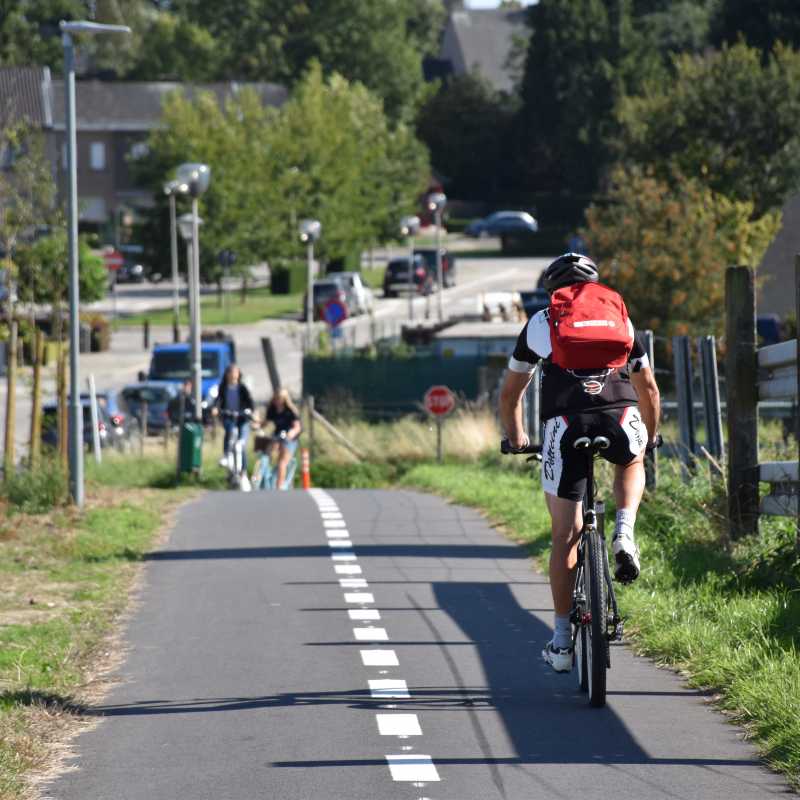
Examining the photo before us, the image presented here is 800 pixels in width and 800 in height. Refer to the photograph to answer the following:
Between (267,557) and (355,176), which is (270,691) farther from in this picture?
(355,176)

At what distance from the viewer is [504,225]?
94.3 m

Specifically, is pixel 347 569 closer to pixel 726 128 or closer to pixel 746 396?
pixel 746 396

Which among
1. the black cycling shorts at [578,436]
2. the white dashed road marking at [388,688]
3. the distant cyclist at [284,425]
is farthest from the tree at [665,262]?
the black cycling shorts at [578,436]

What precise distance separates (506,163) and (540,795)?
95.2 meters

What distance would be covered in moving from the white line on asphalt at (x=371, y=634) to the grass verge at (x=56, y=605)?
4.33 feet

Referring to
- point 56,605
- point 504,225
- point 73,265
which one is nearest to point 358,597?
point 56,605

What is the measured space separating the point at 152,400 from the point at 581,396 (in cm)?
3321

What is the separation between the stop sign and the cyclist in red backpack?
19.4 m

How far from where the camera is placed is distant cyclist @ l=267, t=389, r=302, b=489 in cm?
2480

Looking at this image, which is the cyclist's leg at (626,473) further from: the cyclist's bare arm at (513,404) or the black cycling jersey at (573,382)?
the cyclist's bare arm at (513,404)

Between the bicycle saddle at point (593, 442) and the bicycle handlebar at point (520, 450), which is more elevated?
the bicycle saddle at point (593, 442)

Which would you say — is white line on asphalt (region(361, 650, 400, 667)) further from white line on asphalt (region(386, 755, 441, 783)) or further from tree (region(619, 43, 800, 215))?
tree (region(619, 43, 800, 215))

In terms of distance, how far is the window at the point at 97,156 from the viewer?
9944cm

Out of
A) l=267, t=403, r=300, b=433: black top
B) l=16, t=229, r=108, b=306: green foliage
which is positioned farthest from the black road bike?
l=267, t=403, r=300, b=433: black top
